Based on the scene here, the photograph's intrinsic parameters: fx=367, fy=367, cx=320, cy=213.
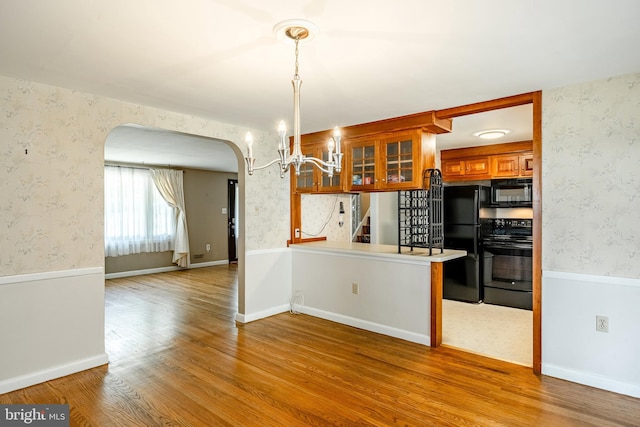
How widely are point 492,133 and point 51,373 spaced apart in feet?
16.5

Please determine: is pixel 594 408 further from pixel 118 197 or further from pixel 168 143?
pixel 118 197

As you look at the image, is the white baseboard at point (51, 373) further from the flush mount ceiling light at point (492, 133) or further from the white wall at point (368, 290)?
the flush mount ceiling light at point (492, 133)

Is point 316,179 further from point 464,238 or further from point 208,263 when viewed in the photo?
point 208,263

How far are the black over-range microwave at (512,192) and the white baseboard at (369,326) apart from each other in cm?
267

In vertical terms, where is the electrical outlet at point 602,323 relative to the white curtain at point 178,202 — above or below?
below

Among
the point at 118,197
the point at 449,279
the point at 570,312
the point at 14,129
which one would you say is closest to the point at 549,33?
the point at 570,312

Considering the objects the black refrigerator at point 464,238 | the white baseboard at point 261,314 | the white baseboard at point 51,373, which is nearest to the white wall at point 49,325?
the white baseboard at point 51,373

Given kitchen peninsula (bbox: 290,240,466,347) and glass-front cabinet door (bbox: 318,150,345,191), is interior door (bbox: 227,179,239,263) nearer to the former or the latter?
kitchen peninsula (bbox: 290,240,466,347)

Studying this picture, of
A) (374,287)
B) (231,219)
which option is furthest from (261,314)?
(231,219)

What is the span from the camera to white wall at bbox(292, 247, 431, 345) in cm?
365

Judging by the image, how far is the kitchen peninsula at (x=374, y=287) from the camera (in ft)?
11.8

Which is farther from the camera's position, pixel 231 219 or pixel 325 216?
pixel 231 219

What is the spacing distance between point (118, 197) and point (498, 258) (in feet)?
22.2

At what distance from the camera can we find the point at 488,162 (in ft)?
17.8
